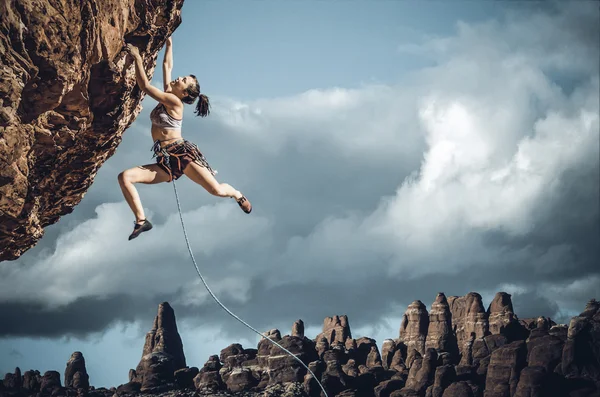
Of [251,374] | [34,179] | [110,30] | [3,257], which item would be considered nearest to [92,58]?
[110,30]

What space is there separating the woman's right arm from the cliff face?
570 mm

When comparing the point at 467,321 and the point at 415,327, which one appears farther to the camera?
the point at 415,327

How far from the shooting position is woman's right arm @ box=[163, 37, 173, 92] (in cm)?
1200

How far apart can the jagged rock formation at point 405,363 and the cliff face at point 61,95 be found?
9236cm

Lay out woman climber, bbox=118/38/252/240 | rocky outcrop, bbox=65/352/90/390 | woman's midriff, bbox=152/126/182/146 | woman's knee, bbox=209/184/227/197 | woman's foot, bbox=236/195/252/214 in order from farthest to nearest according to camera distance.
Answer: rocky outcrop, bbox=65/352/90/390
woman's foot, bbox=236/195/252/214
woman's knee, bbox=209/184/227/197
woman's midriff, bbox=152/126/182/146
woman climber, bbox=118/38/252/240

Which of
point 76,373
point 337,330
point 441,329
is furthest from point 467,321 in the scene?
point 76,373

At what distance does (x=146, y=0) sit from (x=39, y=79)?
284 centimetres

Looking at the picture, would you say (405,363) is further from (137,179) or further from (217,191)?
(137,179)

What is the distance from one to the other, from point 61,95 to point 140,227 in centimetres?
266

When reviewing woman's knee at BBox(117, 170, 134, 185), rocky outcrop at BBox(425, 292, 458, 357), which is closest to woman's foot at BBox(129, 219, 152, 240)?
woman's knee at BBox(117, 170, 134, 185)

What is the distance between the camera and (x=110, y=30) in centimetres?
1184

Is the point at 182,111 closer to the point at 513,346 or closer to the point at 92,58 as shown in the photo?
the point at 92,58

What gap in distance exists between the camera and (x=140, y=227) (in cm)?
1117

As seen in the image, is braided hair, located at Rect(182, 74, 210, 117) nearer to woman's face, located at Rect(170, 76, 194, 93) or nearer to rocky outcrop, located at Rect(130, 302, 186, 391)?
woman's face, located at Rect(170, 76, 194, 93)
